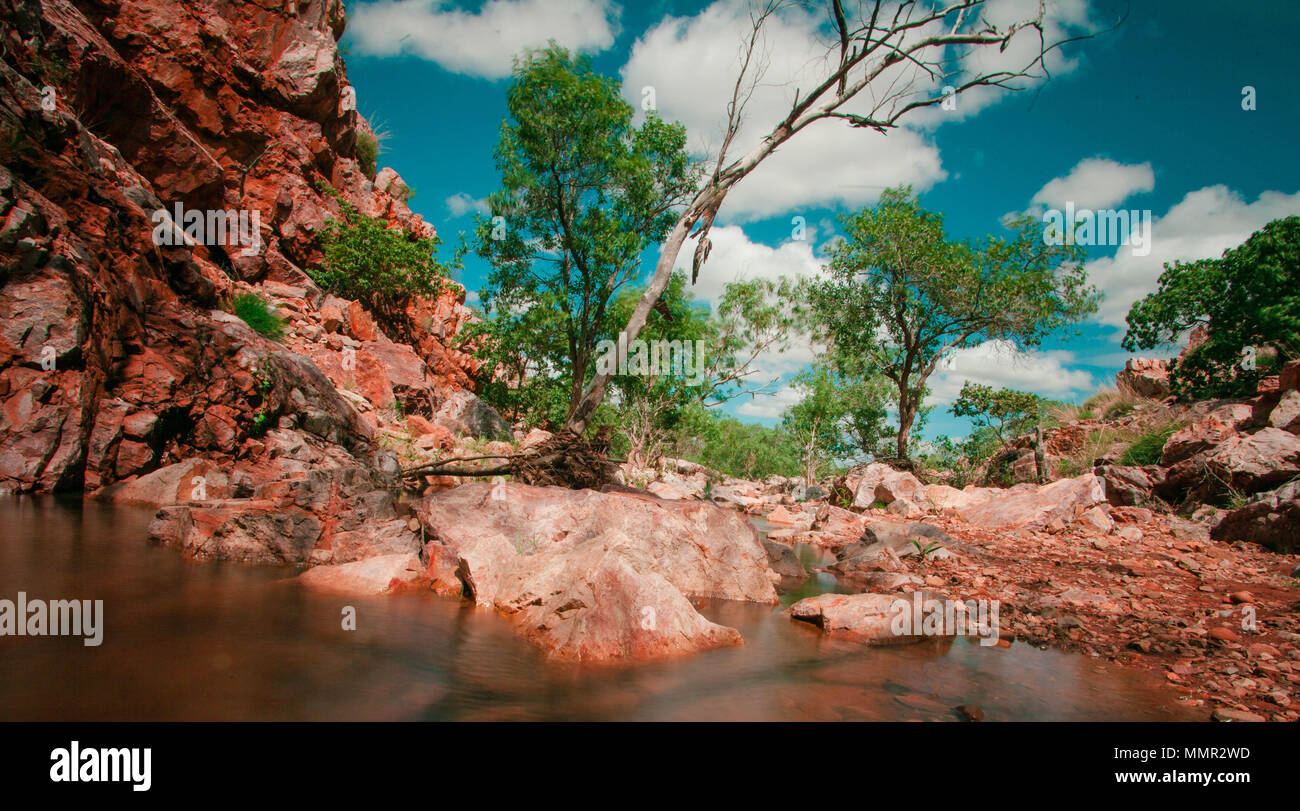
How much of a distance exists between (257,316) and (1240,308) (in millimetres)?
23514

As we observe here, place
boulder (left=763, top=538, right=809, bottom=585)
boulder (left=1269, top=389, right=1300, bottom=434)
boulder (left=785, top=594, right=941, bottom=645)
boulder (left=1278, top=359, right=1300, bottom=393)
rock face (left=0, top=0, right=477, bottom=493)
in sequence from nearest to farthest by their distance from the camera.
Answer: boulder (left=785, top=594, right=941, bottom=645), rock face (left=0, top=0, right=477, bottom=493), boulder (left=763, top=538, right=809, bottom=585), boulder (left=1269, top=389, right=1300, bottom=434), boulder (left=1278, top=359, right=1300, bottom=393)

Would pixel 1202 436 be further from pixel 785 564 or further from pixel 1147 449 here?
pixel 785 564

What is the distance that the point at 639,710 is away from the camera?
2971 millimetres

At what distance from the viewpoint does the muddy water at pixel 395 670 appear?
2.57 meters

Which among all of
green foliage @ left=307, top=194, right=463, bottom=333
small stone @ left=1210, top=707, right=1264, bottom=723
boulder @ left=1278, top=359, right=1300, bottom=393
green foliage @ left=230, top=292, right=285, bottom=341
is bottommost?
small stone @ left=1210, top=707, right=1264, bottom=723

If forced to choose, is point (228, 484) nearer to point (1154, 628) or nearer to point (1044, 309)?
point (1154, 628)

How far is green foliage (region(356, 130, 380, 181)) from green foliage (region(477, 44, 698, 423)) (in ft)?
63.5

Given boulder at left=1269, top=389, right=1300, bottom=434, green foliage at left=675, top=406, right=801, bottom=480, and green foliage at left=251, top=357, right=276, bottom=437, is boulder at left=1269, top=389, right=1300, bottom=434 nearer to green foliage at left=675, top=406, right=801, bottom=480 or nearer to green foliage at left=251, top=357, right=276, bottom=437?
green foliage at left=251, top=357, right=276, bottom=437

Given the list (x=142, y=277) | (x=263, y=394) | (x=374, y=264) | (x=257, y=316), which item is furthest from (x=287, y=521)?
(x=374, y=264)

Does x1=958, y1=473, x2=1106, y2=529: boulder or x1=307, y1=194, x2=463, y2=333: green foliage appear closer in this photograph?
x1=958, y1=473, x2=1106, y2=529: boulder

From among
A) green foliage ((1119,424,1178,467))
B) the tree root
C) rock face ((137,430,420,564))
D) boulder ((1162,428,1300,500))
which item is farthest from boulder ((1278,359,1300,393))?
rock face ((137,430,420,564))

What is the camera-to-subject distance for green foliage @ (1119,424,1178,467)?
1145 cm

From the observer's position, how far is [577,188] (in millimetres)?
15234

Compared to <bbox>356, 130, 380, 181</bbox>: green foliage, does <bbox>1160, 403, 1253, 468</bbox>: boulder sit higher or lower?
lower
